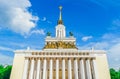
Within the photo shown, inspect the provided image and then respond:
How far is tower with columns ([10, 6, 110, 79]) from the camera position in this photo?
4181cm

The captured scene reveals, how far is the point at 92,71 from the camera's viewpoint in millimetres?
42781

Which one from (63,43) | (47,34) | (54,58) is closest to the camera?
(54,58)

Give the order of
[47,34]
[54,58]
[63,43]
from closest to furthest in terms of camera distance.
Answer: [54,58] → [63,43] → [47,34]

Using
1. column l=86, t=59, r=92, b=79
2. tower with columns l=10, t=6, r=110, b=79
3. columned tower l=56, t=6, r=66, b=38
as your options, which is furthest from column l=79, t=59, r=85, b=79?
columned tower l=56, t=6, r=66, b=38

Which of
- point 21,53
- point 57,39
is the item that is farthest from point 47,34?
point 21,53

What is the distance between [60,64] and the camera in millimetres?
44531

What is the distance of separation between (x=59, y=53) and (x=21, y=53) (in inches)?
383

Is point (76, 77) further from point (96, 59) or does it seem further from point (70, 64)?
point (96, 59)

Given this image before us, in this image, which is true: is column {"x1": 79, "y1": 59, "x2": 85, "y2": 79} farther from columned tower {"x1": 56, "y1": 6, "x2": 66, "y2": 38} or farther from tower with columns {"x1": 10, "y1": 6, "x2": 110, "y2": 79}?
columned tower {"x1": 56, "y1": 6, "x2": 66, "y2": 38}

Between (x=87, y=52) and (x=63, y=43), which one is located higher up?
(x=63, y=43)

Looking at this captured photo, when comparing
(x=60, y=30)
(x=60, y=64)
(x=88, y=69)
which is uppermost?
(x=60, y=30)

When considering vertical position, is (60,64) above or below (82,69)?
above

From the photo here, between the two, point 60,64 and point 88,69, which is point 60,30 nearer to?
point 60,64

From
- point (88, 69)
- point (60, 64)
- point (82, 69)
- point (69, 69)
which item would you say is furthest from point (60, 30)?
point (88, 69)
